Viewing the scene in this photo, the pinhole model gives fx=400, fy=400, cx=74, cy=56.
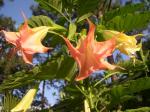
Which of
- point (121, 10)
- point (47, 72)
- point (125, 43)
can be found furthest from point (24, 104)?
point (121, 10)

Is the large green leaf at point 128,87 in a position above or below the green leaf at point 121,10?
below

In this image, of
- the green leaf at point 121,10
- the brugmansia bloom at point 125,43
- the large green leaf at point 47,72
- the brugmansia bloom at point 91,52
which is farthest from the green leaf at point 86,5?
the brugmansia bloom at point 91,52

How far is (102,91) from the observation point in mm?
1718

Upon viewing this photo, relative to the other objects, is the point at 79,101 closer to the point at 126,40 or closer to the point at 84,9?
the point at 84,9

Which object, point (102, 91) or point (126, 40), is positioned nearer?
point (126, 40)

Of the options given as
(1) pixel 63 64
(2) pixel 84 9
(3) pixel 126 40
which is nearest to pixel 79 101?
(1) pixel 63 64

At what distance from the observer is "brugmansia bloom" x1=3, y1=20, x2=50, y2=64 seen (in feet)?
3.74

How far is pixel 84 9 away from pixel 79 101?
0.39 metres

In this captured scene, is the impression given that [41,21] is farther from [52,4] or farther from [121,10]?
[121,10]

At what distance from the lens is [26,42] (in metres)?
1.15

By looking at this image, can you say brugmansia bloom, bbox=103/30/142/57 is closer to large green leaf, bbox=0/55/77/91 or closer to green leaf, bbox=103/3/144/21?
large green leaf, bbox=0/55/77/91

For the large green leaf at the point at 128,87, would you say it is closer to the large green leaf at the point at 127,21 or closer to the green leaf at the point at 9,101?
the large green leaf at the point at 127,21

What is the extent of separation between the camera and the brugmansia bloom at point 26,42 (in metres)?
1.14

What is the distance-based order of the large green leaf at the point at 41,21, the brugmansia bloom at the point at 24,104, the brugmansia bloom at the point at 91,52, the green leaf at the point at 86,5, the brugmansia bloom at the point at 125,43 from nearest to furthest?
the brugmansia bloom at the point at 91,52
the brugmansia bloom at the point at 125,43
the brugmansia bloom at the point at 24,104
the large green leaf at the point at 41,21
the green leaf at the point at 86,5
